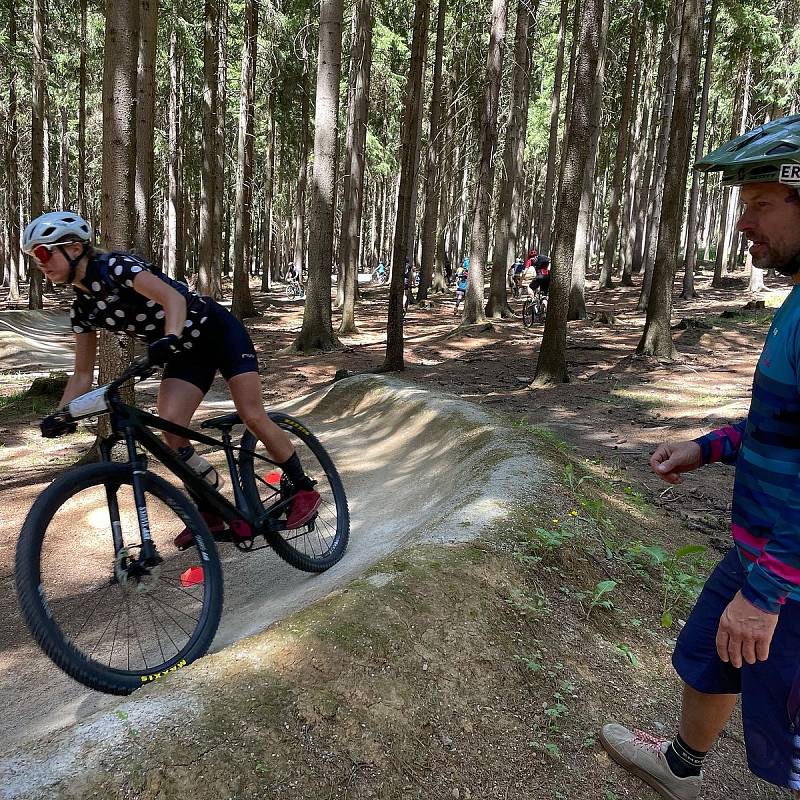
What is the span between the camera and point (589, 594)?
3547 mm

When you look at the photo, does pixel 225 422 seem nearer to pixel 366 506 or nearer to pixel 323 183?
pixel 366 506

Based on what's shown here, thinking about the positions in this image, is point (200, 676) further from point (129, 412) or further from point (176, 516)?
point (129, 412)

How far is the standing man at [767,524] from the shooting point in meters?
1.79

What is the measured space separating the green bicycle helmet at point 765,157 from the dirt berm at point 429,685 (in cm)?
212

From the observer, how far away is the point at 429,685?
2592mm

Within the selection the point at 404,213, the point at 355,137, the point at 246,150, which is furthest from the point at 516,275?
the point at 404,213

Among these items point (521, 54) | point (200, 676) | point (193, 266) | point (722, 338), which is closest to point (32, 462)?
point (200, 676)

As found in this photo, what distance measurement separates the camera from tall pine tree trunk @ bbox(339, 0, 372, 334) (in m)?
18.3

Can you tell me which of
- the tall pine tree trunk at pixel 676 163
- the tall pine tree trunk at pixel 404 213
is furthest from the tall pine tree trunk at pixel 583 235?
the tall pine tree trunk at pixel 404 213

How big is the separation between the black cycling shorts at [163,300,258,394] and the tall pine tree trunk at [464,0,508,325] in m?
14.3

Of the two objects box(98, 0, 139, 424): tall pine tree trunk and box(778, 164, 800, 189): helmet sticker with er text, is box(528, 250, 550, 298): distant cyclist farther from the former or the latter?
box(778, 164, 800, 189): helmet sticker with er text

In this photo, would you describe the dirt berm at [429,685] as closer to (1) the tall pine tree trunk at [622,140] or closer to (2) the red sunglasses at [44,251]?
(2) the red sunglasses at [44,251]

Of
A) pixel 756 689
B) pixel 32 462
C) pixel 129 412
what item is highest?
pixel 129 412

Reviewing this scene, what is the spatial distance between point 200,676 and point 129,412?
1.40 m
